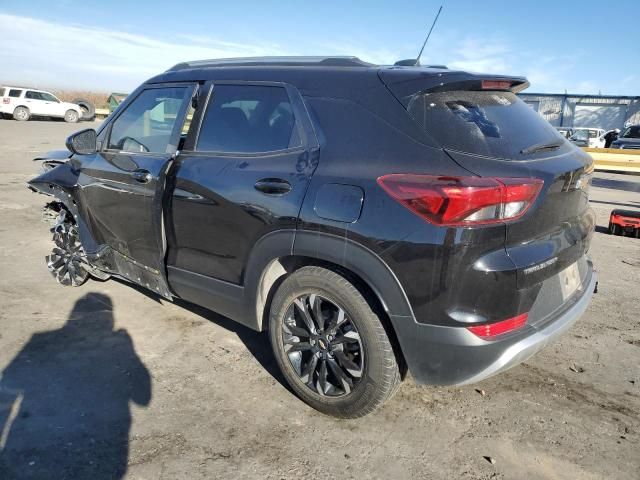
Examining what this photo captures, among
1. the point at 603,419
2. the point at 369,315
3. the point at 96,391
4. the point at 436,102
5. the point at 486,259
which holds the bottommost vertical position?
the point at 96,391

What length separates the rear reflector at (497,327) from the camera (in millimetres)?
2356

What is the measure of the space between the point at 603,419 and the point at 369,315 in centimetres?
154

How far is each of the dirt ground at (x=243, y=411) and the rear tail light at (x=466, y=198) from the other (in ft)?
4.03

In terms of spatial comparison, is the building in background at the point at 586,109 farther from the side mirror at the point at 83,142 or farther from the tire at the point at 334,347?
the tire at the point at 334,347

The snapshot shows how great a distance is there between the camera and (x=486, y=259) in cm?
229

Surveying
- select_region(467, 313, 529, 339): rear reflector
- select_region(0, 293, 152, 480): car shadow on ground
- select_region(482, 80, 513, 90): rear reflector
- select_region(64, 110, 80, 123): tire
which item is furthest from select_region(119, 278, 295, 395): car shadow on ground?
select_region(64, 110, 80, 123): tire

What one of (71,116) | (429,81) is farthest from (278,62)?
(71,116)

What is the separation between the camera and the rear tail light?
226 centimetres

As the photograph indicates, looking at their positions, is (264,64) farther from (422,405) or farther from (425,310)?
(422,405)

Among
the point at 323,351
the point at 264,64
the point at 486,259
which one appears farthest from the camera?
the point at 264,64

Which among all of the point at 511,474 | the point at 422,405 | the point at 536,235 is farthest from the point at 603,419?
the point at 536,235

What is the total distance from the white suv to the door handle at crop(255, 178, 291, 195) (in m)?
30.6

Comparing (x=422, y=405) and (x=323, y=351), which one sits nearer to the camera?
(x=323, y=351)

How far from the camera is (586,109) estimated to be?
43.1 metres
